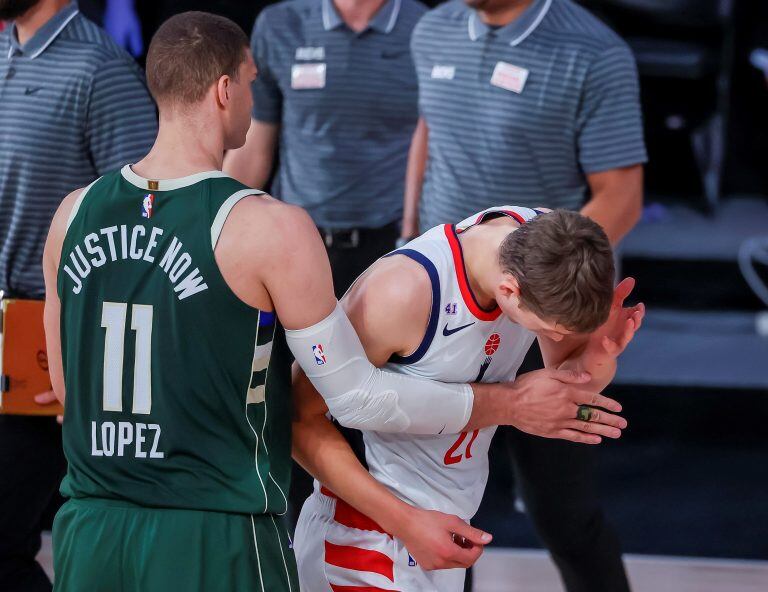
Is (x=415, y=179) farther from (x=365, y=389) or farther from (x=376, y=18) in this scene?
(x=365, y=389)

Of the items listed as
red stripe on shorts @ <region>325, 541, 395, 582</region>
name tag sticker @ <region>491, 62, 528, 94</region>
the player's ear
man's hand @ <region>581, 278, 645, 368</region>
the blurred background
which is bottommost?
the blurred background

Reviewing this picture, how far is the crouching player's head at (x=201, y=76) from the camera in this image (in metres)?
1.92

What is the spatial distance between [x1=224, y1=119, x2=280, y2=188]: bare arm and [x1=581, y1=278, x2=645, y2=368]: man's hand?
173cm

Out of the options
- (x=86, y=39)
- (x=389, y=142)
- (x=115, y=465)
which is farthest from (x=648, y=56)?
(x=115, y=465)

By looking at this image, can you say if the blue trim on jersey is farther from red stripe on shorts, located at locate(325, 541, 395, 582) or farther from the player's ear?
red stripe on shorts, located at locate(325, 541, 395, 582)

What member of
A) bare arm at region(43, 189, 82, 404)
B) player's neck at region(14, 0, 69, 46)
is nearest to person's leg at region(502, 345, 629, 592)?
bare arm at region(43, 189, 82, 404)

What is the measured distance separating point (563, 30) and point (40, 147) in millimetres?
1370

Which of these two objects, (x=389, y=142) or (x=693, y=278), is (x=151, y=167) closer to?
(x=389, y=142)

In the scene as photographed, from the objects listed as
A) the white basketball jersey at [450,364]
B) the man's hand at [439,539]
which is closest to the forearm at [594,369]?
the white basketball jersey at [450,364]

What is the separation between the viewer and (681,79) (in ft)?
20.0

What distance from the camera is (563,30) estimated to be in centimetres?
308

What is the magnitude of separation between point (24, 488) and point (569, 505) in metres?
1.29

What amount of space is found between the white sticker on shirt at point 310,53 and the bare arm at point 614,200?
3.07 feet

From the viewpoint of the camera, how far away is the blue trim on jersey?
2.04m
